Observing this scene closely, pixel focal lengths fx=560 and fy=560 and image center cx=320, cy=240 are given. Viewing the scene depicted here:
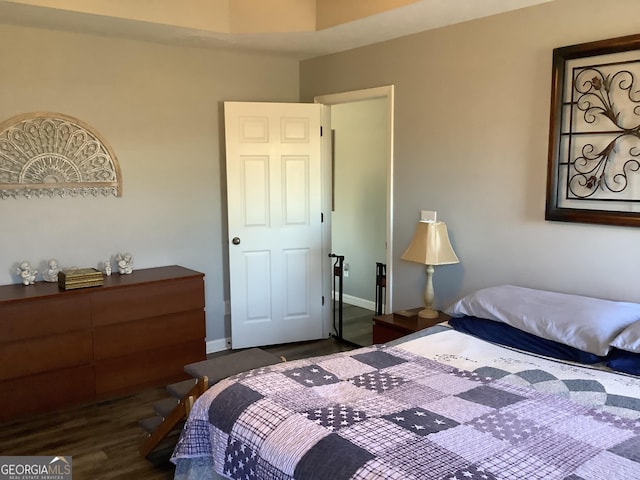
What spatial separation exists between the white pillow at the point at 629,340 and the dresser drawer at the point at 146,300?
2615 millimetres

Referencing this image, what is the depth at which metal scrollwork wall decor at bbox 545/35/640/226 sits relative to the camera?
8.80 feet

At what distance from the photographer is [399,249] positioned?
396 centimetres

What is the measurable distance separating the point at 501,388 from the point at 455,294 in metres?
1.49

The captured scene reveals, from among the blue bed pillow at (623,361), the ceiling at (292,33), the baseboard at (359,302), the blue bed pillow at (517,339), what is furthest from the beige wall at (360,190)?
the blue bed pillow at (623,361)

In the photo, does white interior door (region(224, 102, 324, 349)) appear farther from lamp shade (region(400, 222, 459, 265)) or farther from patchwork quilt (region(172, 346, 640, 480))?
patchwork quilt (region(172, 346, 640, 480))

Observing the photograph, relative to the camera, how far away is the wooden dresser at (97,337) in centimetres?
323

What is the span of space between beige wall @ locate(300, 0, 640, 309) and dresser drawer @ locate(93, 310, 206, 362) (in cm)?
145

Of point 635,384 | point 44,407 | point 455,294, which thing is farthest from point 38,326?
point 635,384

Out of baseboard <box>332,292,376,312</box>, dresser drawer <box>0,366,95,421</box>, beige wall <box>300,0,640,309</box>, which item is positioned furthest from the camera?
baseboard <box>332,292,376,312</box>

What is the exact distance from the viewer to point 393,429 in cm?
175

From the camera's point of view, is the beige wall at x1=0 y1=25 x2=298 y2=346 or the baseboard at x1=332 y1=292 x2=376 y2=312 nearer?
the beige wall at x1=0 y1=25 x2=298 y2=346

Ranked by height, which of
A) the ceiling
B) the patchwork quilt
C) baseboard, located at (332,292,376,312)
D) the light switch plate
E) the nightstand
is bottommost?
baseboard, located at (332,292,376,312)

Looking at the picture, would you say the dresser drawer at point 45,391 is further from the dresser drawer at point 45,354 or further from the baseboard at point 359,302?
the baseboard at point 359,302

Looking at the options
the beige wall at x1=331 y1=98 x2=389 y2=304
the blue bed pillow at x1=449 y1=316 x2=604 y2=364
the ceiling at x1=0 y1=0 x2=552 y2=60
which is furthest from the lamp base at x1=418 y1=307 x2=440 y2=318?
the beige wall at x1=331 y1=98 x2=389 y2=304
